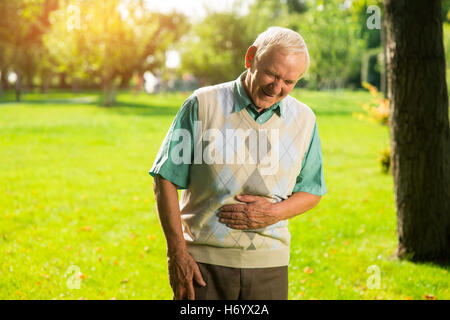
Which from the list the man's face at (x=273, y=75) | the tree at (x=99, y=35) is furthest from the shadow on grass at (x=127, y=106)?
the man's face at (x=273, y=75)

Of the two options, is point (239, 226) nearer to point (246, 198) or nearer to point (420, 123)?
point (246, 198)

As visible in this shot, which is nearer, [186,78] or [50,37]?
[50,37]

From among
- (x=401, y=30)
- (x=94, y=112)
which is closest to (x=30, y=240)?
(x=401, y=30)

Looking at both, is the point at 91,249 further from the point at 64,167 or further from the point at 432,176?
the point at 64,167

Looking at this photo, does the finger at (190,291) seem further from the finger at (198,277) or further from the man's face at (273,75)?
the man's face at (273,75)

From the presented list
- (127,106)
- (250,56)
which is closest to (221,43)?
(127,106)

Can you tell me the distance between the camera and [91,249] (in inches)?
236

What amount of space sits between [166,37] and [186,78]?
1292 cm

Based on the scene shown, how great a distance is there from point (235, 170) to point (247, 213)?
8.1 inches

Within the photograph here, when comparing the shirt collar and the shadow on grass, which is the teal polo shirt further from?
the shadow on grass

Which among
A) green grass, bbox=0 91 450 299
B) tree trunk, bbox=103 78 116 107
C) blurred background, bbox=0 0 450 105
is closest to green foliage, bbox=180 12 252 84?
blurred background, bbox=0 0 450 105

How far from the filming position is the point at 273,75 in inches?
82.5

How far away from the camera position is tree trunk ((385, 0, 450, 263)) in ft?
16.1
